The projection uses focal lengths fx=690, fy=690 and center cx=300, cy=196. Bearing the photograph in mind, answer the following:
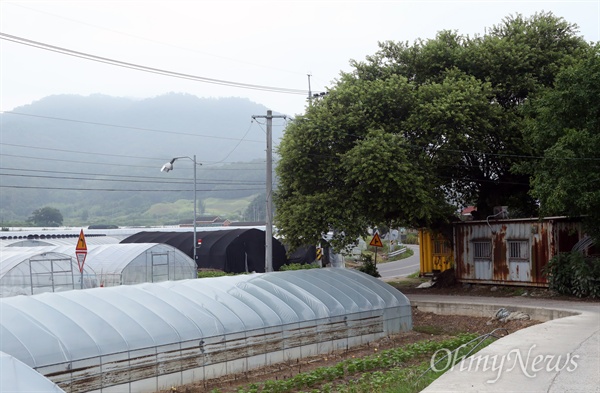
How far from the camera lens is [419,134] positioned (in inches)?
1207

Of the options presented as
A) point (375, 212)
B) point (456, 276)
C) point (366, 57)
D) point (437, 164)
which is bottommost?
point (456, 276)

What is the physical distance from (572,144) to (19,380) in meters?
21.8

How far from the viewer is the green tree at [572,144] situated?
981 inches

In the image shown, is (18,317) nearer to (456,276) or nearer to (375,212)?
(375,212)

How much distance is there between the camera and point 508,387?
11.5 m

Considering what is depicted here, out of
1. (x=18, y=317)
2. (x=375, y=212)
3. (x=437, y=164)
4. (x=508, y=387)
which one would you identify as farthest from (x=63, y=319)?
(x=437, y=164)

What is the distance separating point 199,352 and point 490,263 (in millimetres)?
18260

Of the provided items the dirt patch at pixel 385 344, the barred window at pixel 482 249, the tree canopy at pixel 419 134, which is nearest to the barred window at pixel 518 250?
the barred window at pixel 482 249

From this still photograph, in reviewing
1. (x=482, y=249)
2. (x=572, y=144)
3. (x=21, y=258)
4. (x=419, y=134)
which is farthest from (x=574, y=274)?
(x=21, y=258)

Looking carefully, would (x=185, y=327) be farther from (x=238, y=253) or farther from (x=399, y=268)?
(x=399, y=268)

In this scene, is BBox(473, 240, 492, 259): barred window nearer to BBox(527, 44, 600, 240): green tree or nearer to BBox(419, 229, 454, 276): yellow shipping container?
BBox(419, 229, 454, 276): yellow shipping container

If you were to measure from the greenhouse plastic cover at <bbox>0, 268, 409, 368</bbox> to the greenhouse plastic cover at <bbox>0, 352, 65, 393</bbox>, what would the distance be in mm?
4716

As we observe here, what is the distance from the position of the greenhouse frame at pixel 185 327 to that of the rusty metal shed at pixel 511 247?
26.8 ft

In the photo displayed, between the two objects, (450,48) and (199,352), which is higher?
(450,48)
